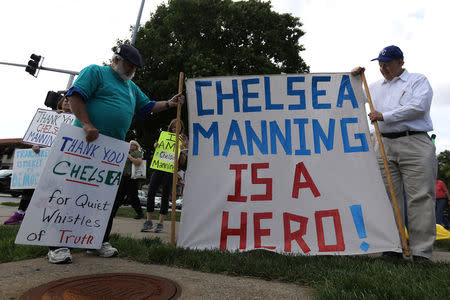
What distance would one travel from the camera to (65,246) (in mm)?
2535

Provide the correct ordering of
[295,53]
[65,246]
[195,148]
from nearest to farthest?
1. [65,246]
2. [195,148]
3. [295,53]

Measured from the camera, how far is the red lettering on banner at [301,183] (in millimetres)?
3148

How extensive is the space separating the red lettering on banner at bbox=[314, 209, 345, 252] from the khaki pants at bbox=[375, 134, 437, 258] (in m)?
0.65

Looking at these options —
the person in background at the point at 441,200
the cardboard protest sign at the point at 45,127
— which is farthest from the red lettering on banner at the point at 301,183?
the person in background at the point at 441,200

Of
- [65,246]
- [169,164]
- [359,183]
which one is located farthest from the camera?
[169,164]

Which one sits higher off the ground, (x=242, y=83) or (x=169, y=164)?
(x=242, y=83)

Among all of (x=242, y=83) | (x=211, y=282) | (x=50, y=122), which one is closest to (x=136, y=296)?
(x=211, y=282)

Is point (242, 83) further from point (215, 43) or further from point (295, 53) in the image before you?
point (295, 53)

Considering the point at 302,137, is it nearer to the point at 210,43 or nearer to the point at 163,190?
the point at 163,190

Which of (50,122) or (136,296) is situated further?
(50,122)

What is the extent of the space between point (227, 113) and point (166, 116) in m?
13.0

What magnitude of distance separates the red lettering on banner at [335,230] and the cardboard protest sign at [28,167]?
12.1 ft

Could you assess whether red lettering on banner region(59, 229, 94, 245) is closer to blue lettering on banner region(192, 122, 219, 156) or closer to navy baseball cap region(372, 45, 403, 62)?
blue lettering on banner region(192, 122, 219, 156)

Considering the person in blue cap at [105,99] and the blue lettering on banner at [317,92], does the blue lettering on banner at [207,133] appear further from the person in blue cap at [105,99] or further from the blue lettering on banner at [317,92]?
the blue lettering on banner at [317,92]
